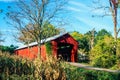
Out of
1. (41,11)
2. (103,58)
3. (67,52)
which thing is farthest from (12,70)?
(67,52)

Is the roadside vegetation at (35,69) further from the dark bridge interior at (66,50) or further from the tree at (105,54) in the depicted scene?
the dark bridge interior at (66,50)

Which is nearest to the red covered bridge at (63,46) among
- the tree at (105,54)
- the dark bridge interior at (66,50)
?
the dark bridge interior at (66,50)

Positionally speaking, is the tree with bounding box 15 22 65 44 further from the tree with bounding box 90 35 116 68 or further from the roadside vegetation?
the roadside vegetation

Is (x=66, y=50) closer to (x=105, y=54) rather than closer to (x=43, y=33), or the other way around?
(x=43, y=33)

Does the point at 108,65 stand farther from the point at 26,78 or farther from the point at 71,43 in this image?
the point at 26,78

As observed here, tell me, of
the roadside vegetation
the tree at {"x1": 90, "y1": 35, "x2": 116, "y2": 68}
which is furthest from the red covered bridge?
the roadside vegetation

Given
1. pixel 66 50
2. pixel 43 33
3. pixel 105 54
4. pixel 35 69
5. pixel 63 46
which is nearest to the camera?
pixel 35 69

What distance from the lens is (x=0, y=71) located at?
12094 mm

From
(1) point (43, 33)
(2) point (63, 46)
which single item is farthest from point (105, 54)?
(1) point (43, 33)

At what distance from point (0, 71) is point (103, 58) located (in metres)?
25.9

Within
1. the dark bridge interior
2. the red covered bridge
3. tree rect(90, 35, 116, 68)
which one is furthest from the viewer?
the dark bridge interior

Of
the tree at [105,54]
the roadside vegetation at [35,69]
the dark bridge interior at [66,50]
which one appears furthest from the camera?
the dark bridge interior at [66,50]

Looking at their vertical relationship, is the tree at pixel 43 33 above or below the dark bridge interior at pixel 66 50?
above

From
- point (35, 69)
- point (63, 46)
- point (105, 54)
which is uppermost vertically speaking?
point (63, 46)
